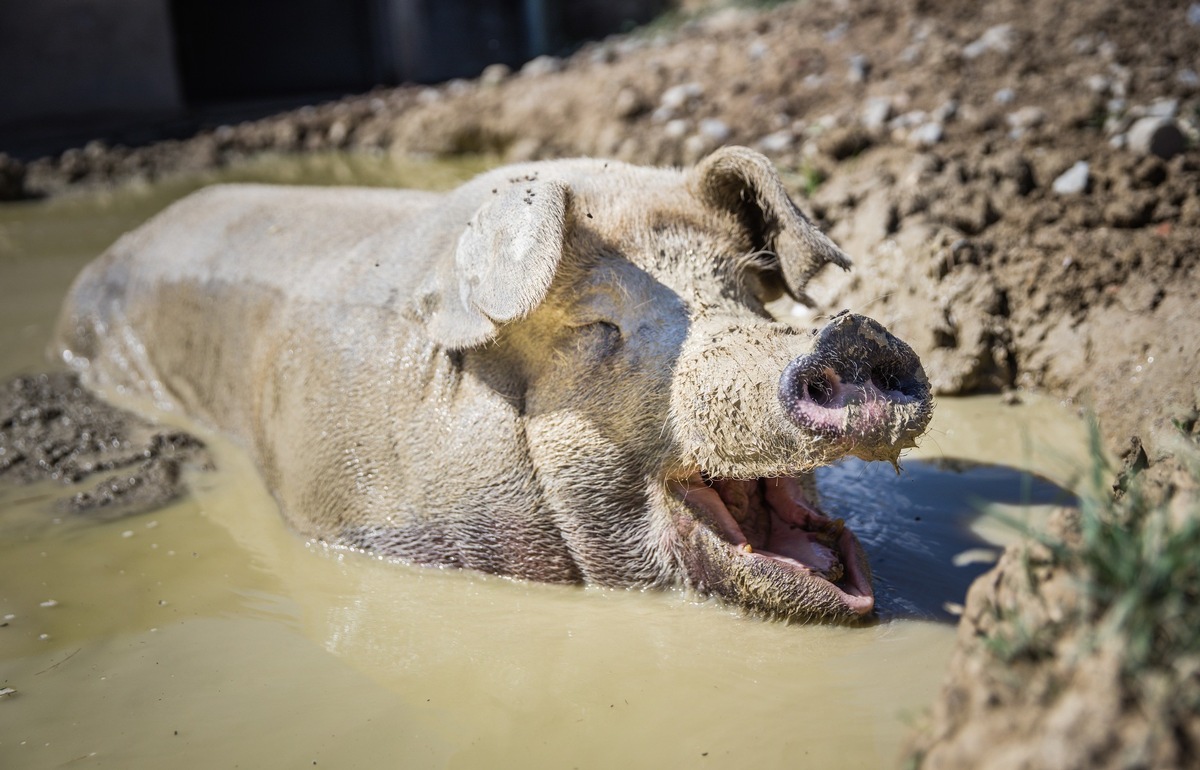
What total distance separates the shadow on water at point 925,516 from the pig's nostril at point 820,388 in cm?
71

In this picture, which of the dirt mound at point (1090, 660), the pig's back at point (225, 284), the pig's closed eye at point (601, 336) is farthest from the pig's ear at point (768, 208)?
the dirt mound at point (1090, 660)

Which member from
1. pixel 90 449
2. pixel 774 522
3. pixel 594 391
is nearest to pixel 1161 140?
pixel 774 522

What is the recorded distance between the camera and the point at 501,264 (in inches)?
116

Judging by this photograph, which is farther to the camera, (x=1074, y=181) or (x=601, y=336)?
(x=1074, y=181)

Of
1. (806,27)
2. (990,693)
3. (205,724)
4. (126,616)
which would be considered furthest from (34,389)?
(806,27)

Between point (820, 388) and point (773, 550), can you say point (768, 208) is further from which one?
point (773, 550)

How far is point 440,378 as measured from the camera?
332 cm

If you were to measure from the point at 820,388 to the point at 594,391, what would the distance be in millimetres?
698

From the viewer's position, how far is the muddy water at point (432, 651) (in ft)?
8.35

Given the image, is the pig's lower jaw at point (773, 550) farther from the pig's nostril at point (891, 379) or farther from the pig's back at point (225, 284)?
the pig's back at point (225, 284)

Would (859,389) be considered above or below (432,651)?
above

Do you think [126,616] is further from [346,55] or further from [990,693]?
[346,55]

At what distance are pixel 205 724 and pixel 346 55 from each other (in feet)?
48.9

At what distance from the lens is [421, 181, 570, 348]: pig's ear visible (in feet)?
9.43
